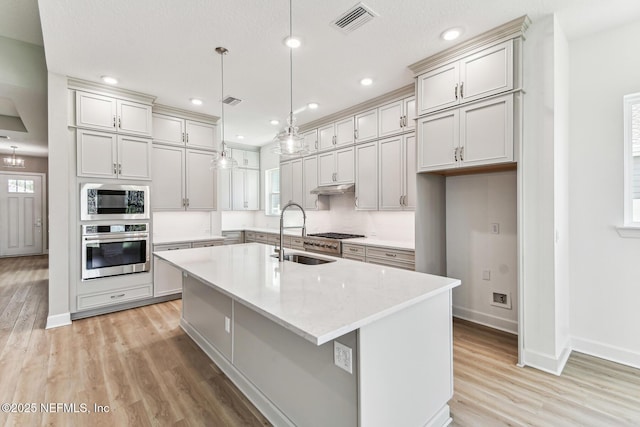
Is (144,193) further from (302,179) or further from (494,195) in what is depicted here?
(494,195)

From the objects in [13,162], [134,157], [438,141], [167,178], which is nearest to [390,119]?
[438,141]

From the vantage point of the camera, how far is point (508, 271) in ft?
10.4

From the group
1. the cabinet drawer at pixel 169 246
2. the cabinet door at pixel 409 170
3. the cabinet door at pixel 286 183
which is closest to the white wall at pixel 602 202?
the cabinet door at pixel 409 170

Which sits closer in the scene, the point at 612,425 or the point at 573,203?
the point at 612,425

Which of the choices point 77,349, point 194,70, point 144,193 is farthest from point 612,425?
point 144,193

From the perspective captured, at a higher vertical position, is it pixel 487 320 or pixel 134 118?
pixel 134 118

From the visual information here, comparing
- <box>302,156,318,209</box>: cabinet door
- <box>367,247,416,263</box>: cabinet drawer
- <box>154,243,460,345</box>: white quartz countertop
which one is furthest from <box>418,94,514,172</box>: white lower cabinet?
<box>302,156,318,209</box>: cabinet door

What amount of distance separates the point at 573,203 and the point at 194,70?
396 cm

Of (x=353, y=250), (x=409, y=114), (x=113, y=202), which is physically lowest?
(x=353, y=250)

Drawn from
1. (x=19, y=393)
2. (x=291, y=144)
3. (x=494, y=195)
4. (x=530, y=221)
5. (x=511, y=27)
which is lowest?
(x=19, y=393)

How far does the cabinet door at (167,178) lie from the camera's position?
14.0ft

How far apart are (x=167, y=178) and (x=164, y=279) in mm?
1442

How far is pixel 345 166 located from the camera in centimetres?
449

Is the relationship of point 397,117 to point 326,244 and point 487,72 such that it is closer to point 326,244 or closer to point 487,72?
point 487,72
